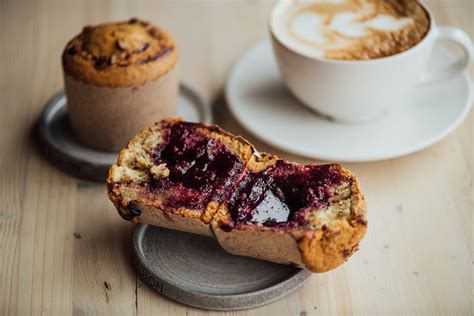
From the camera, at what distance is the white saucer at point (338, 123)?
197cm

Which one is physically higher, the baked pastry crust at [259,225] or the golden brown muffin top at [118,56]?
the golden brown muffin top at [118,56]

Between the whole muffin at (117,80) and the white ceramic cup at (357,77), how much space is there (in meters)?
0.36

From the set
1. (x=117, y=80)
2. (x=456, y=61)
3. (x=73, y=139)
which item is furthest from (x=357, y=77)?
(x=73, y=139)

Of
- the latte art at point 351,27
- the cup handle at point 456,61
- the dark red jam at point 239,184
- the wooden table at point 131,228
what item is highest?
the latte art at point 351,27

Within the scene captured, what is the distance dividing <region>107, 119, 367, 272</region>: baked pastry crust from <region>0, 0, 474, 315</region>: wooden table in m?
0.17

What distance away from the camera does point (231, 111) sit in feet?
6.97

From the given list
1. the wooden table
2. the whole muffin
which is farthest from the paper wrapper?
the wooden table

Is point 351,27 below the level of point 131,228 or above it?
above

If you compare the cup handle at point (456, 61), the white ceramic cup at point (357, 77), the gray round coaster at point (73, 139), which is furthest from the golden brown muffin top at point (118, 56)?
the cup handle at point (456, 61)

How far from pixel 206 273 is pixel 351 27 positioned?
932 mm

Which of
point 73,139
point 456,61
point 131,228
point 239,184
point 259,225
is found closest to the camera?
point 259,225

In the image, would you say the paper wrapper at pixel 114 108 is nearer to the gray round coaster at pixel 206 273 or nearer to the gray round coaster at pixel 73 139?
the gray round coaster at pixel 73 139

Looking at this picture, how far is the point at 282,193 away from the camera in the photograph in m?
1.55

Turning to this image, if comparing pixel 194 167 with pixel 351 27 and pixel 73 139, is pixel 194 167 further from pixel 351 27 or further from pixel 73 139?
pixel 351 27
